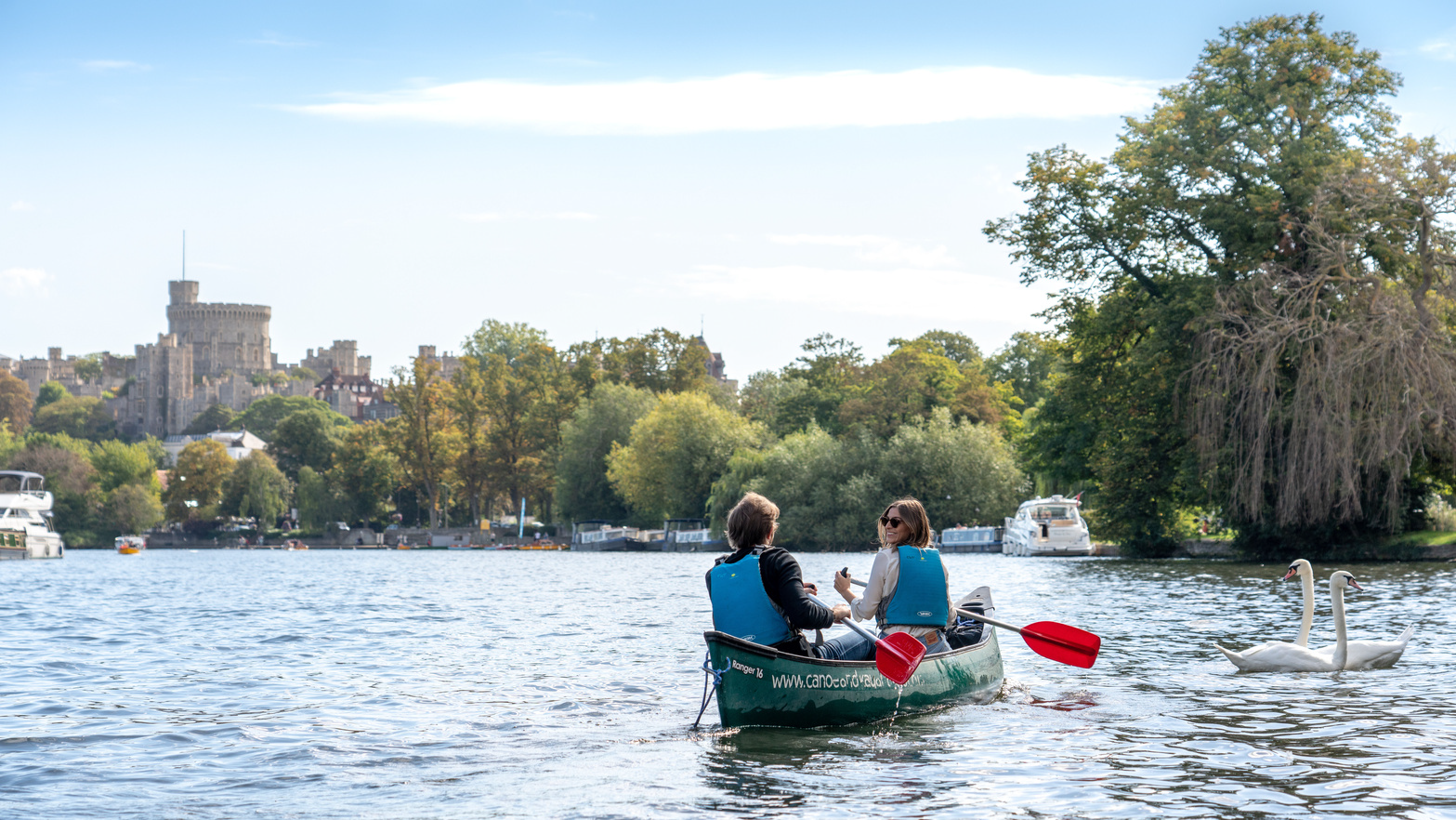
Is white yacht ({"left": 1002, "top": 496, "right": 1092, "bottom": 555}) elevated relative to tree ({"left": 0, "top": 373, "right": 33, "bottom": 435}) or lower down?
lower down

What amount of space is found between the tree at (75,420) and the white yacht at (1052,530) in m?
148

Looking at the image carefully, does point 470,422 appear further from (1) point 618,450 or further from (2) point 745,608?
(2) point 745,608

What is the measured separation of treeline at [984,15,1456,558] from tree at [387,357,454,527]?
63830 mm

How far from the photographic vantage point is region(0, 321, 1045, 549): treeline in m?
61.8

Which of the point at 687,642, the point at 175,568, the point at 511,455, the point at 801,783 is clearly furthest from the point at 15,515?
the point at 801,783

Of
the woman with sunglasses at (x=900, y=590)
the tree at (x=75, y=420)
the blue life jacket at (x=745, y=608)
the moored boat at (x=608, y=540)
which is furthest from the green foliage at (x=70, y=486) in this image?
the blue life jacket at (x=745, y=608)

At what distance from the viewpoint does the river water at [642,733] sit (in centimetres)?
774

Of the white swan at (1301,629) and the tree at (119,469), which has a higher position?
the tree at (119,469)

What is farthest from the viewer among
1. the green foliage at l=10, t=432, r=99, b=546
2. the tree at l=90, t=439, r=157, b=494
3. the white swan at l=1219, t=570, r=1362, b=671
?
the tree at l=90, t=439, r=157, b=494

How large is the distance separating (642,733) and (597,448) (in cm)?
7411

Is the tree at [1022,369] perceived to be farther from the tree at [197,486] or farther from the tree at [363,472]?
the tree at [197,486]

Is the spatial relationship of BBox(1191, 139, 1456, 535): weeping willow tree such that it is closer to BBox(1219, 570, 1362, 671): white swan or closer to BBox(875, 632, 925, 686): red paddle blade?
BBox(1219, 570, 1362, 671): white swan

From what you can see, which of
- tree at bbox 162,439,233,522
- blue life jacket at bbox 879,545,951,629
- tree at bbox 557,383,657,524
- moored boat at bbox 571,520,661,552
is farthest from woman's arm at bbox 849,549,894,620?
tree at bbox 162,439,233,522

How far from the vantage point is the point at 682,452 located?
7475 cm
